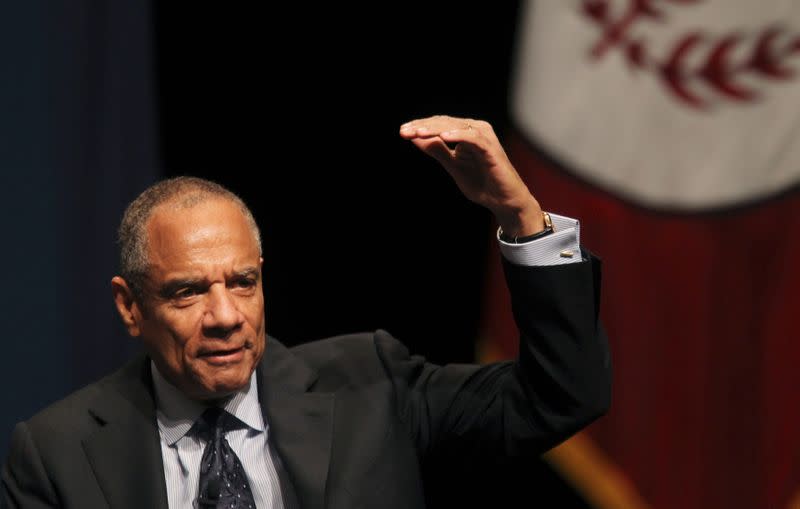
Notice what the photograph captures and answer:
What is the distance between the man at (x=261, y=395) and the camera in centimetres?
162

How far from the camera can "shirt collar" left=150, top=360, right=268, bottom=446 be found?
1791mm

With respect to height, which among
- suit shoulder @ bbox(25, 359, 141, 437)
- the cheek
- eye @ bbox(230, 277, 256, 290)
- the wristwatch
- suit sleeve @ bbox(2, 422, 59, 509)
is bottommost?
suit sleeve @ bbox(2, 422, 59, 509)

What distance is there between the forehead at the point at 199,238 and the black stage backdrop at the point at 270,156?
1.20 meters

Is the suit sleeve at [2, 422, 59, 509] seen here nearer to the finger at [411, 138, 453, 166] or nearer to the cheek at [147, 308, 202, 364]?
the cheek at [147, 308, 202, 364]

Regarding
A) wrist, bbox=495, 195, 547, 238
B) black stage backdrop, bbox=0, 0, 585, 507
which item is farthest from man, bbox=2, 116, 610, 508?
black stage backdrop, bbox=0, 0, 585, 507

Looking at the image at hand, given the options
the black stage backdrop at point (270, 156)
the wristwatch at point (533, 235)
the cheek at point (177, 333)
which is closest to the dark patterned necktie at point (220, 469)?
the cheek at point (177, 333)

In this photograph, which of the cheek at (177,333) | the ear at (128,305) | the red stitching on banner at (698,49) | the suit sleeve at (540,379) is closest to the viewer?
the suit sleeve at (540,379)

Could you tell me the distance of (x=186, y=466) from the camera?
5.80 ft

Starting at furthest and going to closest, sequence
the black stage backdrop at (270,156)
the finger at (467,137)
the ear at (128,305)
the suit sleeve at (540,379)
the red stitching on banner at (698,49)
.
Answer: the black stage backdrop at (270,156)
the red stitching on banner at (698,49)
the ear at (128,305)
the suit sleeve at (540,379)
the finger at (467,137)

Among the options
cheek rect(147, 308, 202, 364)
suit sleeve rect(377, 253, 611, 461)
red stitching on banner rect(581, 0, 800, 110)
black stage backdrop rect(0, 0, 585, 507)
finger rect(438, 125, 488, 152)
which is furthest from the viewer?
black stage backdrop rect(0, 0, 585, 507)

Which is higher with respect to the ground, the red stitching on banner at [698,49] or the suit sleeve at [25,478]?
the red stitching on banner at [698,49]

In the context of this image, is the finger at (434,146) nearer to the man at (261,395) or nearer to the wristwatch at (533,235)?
the man at (261,395)

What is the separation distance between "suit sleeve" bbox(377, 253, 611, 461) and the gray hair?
41 cm

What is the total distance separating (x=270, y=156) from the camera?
9.70 ft
